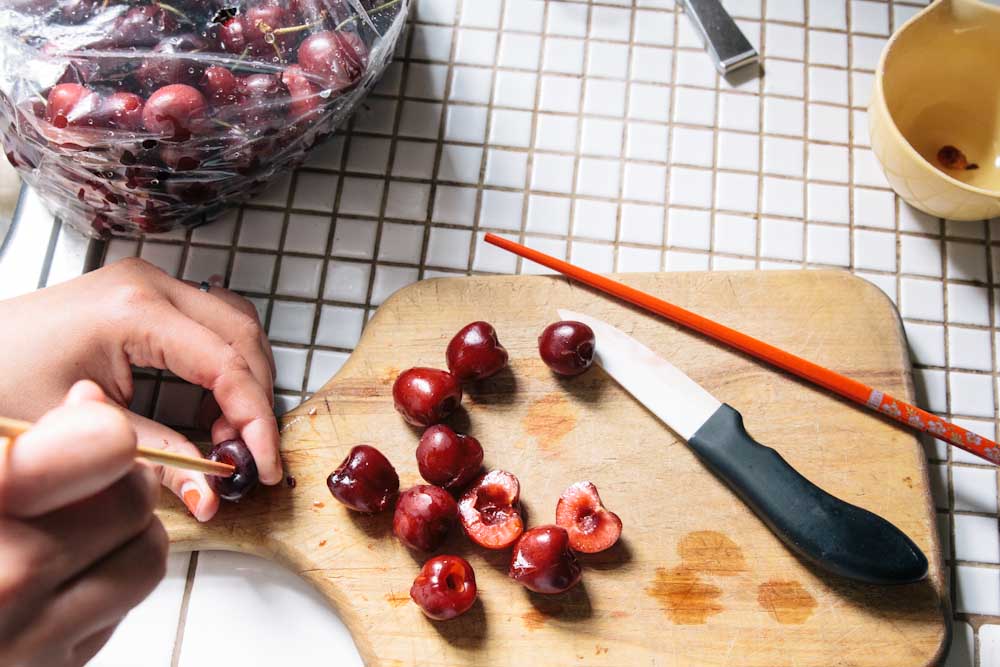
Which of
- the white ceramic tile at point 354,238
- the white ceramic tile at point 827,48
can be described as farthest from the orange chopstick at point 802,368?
the white ceramic tile at point 827,48

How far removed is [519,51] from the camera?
1133 mm

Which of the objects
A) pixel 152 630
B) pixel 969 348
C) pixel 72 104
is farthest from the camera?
pixel 969 348

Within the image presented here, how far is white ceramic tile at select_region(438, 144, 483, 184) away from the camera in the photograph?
3.55 ft

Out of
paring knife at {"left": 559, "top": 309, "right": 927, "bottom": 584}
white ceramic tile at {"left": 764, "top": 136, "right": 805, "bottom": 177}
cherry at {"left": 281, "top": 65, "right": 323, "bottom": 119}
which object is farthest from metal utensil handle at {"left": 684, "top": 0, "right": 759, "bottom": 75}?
cherry at {"left": 281, "top": 65, "right": 323, "bottom": 119}

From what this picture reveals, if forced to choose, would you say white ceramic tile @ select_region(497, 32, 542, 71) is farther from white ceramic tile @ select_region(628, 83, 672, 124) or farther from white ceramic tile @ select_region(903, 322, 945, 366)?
white ceramic tile @ select_region(903, 322, 945, 366)

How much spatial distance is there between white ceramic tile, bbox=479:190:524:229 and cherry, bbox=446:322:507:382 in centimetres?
19

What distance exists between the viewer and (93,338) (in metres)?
0.88

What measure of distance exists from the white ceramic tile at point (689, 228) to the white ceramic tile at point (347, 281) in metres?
0.39

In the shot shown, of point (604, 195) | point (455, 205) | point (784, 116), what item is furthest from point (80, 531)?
point (784, 116)

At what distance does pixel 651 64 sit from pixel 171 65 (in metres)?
0.62

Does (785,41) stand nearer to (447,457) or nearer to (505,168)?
(505,168)

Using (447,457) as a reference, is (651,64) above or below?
above

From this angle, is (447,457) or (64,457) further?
(447,457)

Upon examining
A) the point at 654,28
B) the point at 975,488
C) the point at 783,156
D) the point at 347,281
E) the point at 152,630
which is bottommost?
the point at 152,630
